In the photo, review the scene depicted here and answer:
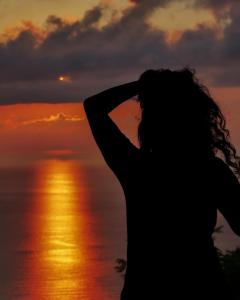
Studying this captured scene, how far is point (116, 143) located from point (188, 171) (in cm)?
29

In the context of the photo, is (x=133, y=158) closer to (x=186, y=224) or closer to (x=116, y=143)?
(x=116, y=143)

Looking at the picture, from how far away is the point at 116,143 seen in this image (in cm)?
286

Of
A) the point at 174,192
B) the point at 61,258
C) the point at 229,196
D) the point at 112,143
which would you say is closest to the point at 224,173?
the point at 229,196

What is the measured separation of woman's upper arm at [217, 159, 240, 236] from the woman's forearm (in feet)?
1.63

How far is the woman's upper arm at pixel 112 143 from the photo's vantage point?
9.26 feet

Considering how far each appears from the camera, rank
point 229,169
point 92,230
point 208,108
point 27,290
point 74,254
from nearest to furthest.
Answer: point 229,169 < point 208,108 < point 27,290 < point 74,254 < point 92,230

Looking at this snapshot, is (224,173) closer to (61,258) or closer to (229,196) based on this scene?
(229,196)

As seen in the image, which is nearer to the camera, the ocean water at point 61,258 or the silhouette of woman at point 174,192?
the silhouette of woman at point 174,192

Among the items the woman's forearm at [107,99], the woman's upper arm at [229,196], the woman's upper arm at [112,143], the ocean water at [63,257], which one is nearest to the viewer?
the woman's upper arm at [229,196]

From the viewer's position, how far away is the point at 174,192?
276cm

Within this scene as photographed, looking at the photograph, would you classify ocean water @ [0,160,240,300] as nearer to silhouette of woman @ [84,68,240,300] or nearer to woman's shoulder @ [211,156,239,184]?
silhouette of woman @ [84,68,240,300]

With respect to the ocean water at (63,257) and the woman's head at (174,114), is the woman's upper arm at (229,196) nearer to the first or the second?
the woman's head at (174,114)

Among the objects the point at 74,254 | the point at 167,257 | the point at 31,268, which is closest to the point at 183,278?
the point at 167,257

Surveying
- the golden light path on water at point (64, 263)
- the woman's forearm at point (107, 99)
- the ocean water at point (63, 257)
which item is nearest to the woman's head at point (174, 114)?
the woman's forearm at point (107, 99)
